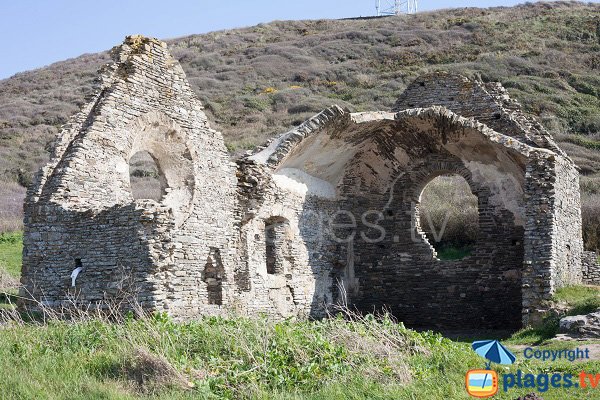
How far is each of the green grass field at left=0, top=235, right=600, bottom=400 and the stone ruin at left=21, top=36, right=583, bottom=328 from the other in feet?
5.82

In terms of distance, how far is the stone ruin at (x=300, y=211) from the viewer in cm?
1183

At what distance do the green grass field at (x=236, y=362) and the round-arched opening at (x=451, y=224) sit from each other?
37.6 ft

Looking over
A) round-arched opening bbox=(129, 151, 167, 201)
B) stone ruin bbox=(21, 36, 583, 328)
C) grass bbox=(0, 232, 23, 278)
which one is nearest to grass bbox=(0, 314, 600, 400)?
stone ruin bbox=(21, 36, 583, 328)

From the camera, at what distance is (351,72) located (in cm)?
4197

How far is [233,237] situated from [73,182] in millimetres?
3178

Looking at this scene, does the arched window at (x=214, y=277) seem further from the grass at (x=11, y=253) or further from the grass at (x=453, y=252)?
the grass at (x=453, y=252)

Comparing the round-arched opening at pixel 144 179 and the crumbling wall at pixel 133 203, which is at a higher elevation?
the round-arched opening at pixel 144 179

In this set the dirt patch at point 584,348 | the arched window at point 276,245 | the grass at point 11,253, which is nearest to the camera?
the dirt patch at point 584,348

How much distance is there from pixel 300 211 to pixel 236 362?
8053 millimetres

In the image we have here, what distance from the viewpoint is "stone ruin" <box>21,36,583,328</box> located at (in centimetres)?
1183

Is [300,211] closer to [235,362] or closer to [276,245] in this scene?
[276,245]

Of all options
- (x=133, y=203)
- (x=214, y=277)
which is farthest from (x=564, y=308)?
(x=133, y=203)

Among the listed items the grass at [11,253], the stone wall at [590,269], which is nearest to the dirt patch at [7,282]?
the grass at [11,253]

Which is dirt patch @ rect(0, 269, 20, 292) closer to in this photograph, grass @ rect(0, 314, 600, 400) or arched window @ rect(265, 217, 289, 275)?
arched window @ rect(265, 217, 289, 275)
